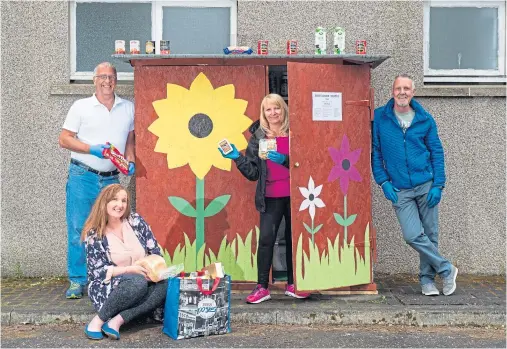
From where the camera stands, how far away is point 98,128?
6.61 meters

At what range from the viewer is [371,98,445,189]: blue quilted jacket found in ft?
21.5

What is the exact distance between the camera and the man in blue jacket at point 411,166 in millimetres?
6555

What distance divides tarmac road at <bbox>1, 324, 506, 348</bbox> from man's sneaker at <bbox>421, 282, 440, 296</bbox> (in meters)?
0.73

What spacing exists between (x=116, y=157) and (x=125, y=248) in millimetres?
993

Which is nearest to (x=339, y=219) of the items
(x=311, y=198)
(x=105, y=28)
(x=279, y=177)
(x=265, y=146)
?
(x=311, y=198)

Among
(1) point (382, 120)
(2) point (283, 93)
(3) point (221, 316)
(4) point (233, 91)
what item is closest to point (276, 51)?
(2) point (283, 93)

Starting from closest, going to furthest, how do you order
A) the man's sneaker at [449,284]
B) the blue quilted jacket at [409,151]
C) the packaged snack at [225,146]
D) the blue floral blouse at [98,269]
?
the blue floral blouse at [98,269], the packaged snack at [225,146], the blue quilted jacket at [409,151], the man's sneaker at [449,284]

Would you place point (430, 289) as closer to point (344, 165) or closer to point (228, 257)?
point (344, 165)

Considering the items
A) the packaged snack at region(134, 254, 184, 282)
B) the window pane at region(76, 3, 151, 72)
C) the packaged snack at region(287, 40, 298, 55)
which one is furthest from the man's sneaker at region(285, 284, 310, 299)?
the window pane at region(76, 3, 151, 72)

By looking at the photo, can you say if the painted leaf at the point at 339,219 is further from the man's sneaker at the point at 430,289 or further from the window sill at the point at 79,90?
the window sill at the point at 79,90

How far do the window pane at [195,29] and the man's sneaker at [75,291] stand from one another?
2868 mm

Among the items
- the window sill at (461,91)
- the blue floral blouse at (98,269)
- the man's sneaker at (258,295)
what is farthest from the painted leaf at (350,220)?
the blue floral blouse at (98,269)

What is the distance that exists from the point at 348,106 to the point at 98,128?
2306 millimetres

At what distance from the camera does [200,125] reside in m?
6.77
